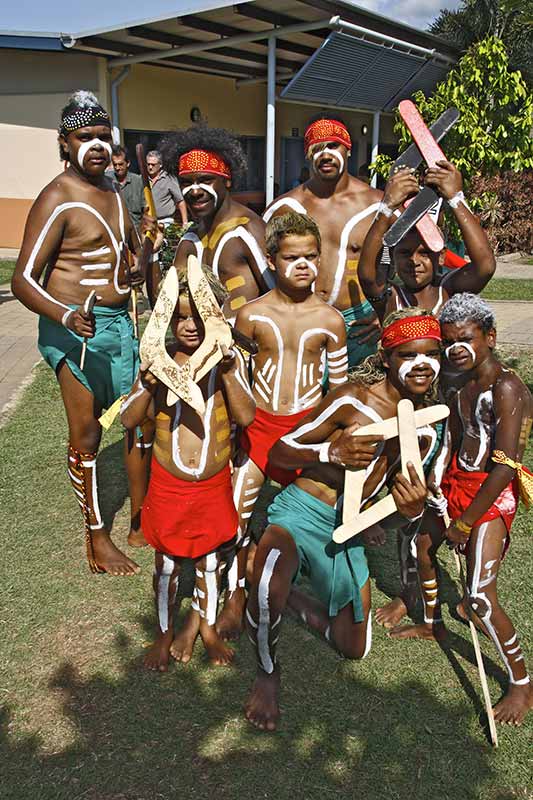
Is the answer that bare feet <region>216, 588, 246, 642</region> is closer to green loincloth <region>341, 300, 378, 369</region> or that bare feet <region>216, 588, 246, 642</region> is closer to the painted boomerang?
green loincloth <region>341, 300, 378, 369</region>

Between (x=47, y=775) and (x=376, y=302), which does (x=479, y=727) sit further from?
(x=376, y=302)

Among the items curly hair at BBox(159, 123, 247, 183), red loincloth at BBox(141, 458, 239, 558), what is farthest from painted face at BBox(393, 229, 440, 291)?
red loincloth at BBox(141, 458, 239, 558)

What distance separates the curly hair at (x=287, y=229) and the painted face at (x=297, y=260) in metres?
0.02

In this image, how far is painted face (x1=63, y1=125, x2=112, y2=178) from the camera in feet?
12.3

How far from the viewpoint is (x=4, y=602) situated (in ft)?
12.7

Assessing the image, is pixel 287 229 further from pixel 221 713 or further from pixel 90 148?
pixel 221 713

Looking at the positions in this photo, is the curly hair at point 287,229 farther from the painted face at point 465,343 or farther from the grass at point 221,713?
the grass at point 221,713

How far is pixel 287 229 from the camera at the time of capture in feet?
10.9

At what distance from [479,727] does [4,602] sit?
2.48 metres

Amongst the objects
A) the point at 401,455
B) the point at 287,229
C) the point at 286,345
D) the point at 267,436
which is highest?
the point at 287,229

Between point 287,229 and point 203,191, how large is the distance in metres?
0.63

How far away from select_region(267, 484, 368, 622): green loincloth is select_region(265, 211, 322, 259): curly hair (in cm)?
117

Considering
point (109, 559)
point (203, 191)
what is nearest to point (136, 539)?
point (109, 559)

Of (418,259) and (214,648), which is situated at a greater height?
(418,259)
